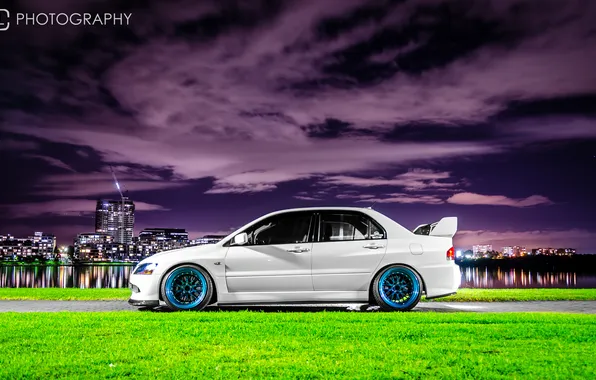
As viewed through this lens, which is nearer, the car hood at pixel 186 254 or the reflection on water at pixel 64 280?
the car hood at pixel 186 254

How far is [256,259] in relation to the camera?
11.3m

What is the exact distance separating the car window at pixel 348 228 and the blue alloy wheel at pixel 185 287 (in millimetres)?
2233

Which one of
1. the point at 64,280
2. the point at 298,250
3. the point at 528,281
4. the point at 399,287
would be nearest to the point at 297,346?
the point at 298,250

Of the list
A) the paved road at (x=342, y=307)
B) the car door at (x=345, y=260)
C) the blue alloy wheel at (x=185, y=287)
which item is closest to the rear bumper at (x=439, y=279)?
the paved road at (x=342, y=307)

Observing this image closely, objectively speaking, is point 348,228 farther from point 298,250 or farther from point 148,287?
point 148,287

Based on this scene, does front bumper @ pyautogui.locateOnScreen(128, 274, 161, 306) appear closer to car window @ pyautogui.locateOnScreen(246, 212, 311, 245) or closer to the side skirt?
the side skirt

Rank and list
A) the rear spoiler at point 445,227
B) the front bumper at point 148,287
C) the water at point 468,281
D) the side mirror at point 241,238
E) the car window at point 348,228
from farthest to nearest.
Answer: the water at point 468,281
the rear spoiler at point 445,227
the car window at point 348,228
the front bumper at point 148,287
the side mirror at point 241,238

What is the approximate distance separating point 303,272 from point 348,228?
3.75 ft

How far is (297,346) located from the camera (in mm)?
7242

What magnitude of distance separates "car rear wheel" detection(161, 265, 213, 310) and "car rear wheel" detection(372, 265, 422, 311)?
2.90 metres

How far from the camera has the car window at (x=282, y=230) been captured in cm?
1160

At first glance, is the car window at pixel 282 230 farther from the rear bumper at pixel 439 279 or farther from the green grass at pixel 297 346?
the rear bumper at pixel 439 279

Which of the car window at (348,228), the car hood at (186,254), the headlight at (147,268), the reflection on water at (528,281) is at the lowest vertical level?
the reflection on water at (528,281)

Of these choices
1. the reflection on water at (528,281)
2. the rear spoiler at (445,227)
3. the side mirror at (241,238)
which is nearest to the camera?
the side mirror at (241,238)
